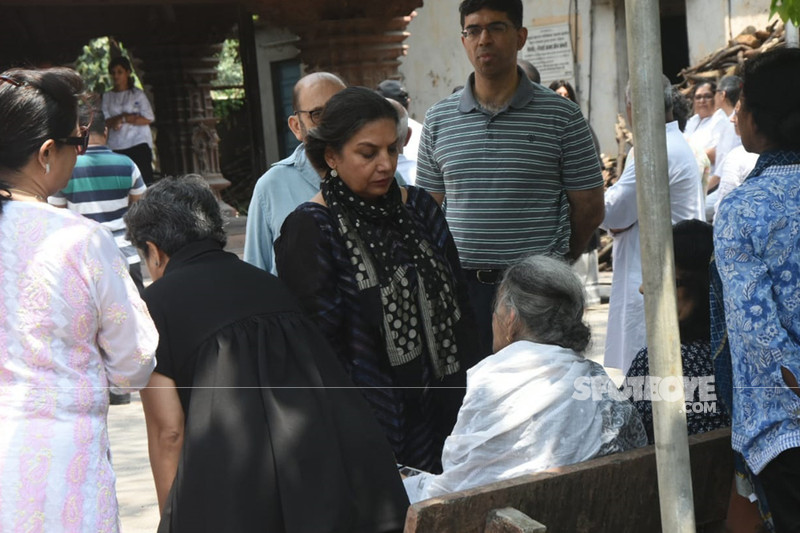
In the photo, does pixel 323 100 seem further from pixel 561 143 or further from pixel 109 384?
pixel 109 384

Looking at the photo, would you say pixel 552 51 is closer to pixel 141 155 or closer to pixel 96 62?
pixel 141 155

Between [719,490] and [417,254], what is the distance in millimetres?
1053

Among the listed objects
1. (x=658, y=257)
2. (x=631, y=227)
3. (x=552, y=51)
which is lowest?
(x=631, y=227)

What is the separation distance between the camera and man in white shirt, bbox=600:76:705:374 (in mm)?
4848

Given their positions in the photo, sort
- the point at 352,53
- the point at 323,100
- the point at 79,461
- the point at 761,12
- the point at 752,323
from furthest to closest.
A: the point at 761,12 < the point at 352,53 < the point at 323,100 < the point at 752,323 < the point at 79,461

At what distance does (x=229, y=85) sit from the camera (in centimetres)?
1777

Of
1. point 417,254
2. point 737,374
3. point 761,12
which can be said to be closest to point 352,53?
point 761,12

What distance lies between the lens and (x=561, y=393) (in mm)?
2676

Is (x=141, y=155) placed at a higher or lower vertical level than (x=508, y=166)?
higher

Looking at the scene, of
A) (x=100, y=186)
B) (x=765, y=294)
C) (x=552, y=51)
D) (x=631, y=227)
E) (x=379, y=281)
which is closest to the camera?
(x=765, y=294)

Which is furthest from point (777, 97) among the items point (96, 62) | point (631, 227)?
point (96, 62)

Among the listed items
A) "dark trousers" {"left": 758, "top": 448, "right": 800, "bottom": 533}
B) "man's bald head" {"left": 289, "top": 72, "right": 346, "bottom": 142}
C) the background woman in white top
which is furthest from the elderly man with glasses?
the background woman in white top

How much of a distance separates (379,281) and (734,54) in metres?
10.1

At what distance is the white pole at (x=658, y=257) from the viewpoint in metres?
2.18
